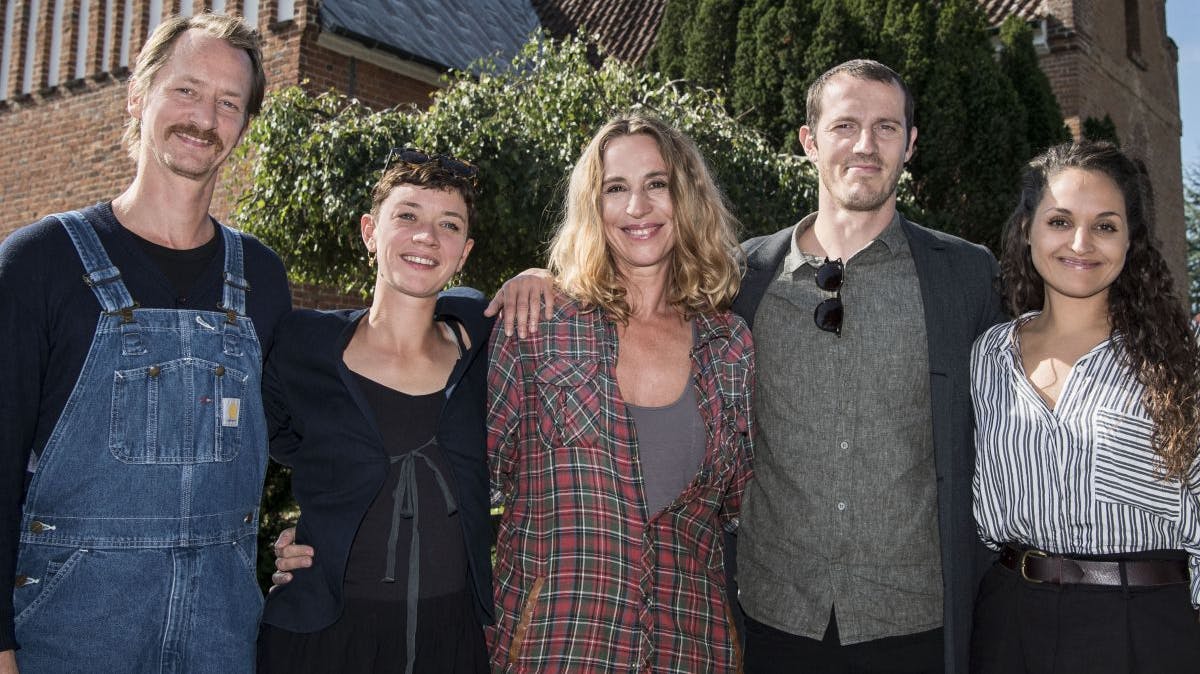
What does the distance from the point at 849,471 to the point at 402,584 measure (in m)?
1.34

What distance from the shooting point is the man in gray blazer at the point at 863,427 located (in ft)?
9.57

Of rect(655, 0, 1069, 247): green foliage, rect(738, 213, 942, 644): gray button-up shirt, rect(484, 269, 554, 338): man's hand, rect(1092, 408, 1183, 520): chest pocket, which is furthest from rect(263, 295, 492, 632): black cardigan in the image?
rect(655, 0, 1069, 247): green foliage

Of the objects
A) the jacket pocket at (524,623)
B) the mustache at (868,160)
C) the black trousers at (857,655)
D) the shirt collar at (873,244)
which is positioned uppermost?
the mustache at (868,160)

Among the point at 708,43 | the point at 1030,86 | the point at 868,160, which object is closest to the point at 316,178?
the point at 708,43

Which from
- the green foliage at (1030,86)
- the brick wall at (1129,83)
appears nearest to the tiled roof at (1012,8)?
the brick wall at (1129,83)

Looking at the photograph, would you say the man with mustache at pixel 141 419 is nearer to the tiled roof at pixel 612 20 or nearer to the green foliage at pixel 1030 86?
the green foliage at pixel 1030 86

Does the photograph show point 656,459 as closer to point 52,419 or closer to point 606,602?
point 606,602

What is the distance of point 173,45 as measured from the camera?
8.90ft

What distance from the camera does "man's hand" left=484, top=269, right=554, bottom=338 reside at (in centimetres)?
288

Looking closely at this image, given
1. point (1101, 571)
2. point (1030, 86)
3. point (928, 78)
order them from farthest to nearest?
1. point (1030, 86)
2. point (928, 78)
3. point (1101, 571)

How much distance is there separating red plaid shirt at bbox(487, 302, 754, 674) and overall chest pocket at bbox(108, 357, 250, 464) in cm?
72

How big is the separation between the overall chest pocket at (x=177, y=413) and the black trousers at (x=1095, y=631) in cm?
211

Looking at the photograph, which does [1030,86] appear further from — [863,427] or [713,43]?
[863,427]

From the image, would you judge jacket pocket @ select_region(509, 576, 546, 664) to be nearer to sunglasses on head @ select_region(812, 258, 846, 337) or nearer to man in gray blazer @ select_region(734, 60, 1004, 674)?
man in gray blazer @ select_region(734, 60, 1004, 674)
